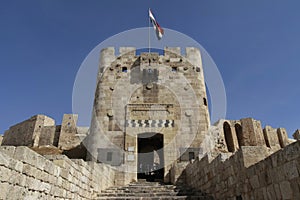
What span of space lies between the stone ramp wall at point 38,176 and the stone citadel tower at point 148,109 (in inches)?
220

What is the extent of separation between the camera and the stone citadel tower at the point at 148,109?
11.6m

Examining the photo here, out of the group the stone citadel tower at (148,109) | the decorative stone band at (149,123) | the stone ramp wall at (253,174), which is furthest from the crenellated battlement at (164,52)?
the stone ramp wall at (253,174)

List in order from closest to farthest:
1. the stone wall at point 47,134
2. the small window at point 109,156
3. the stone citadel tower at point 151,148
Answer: the stone citadel tower at point 151,148 → the small window at point 109,156 → the stone wall at point 47,134

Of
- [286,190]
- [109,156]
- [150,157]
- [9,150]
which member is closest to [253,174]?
[286,190]

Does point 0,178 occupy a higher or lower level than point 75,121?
lower

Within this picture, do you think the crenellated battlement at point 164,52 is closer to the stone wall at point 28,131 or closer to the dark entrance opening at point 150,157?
the dark entrance opening at point 150,157

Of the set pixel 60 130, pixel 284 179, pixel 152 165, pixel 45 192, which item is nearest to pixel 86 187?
pixel 45 192

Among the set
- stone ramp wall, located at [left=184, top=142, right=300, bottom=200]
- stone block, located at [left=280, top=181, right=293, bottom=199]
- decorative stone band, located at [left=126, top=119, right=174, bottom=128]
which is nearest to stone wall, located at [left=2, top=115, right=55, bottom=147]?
decorative stone band, located at [left=126, top=119, right=174, bottom=128]

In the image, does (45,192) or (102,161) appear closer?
(45,192)

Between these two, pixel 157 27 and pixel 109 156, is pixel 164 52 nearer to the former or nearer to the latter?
pixel 157 27

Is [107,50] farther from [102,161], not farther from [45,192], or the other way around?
[45,192]

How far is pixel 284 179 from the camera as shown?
3.14 metres

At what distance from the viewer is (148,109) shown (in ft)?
41.0

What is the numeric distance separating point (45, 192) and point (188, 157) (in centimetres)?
867
